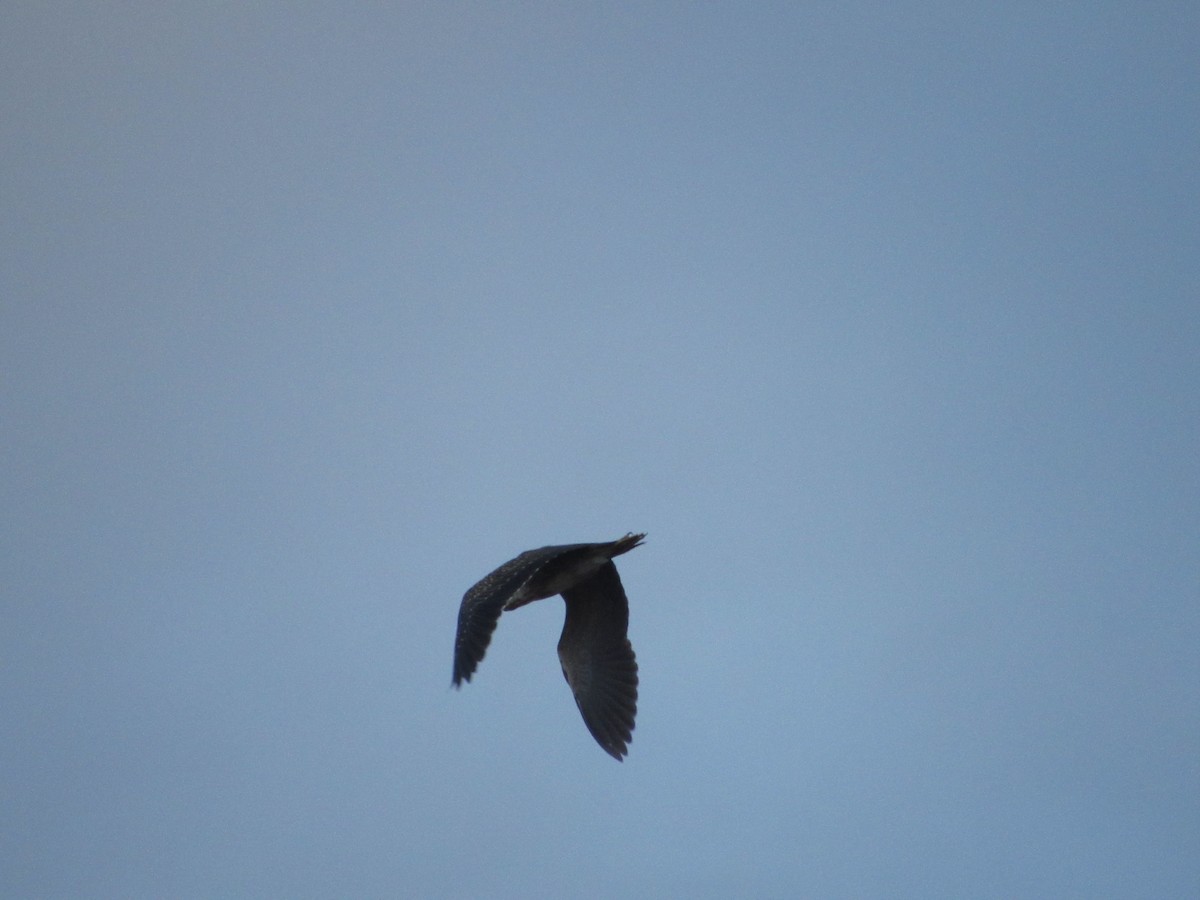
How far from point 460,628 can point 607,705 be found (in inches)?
163

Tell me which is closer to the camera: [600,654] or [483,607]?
[483,607]

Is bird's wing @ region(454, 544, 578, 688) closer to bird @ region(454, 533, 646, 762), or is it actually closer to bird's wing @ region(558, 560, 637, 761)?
bird @ region(454, 533, 646, 762)

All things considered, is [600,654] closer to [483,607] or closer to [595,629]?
[595,629]

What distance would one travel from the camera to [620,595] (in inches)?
681

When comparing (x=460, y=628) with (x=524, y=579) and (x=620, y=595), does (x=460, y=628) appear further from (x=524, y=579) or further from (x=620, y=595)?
(x=620, y=595)

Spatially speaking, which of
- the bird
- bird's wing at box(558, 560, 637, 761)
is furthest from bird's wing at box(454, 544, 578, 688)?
bird's wing at box(558, 560, 637, 761)

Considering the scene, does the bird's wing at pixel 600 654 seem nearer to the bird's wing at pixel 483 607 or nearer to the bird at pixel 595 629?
the bird at pixel 595 629

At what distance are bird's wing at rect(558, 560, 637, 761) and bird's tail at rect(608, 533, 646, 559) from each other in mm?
862

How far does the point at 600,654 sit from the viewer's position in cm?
1739

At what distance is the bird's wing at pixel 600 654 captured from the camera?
17.0 meters

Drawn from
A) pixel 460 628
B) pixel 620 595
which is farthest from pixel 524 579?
pixel 620 595

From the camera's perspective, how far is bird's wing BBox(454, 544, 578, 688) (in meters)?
13.2

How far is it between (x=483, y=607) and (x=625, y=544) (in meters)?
2.62

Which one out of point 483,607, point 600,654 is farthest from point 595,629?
point 483,607
